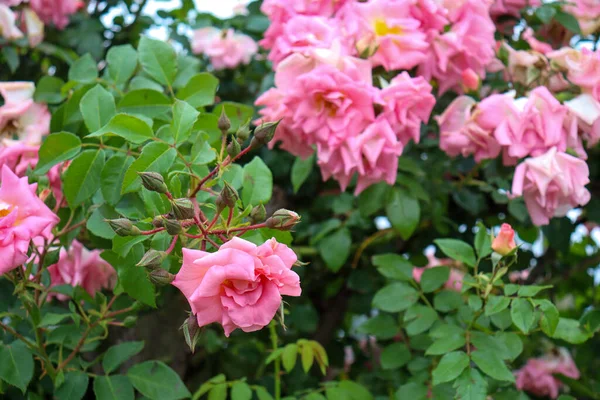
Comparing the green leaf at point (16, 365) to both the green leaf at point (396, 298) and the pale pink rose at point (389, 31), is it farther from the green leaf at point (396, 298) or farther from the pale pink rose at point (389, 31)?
the pale pink rose at point (389, 31)

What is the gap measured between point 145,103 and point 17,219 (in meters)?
0.29

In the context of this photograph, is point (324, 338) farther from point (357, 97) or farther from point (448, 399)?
point (357, 97)

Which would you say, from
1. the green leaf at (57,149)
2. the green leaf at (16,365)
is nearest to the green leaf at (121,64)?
the green leaf at (57,149)

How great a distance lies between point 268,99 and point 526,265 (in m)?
0.62

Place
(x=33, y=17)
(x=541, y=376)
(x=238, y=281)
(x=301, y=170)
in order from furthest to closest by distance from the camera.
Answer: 1. (x=541, y=376)
2. (x=33, y=17)
3. (x=301, y=170)
4. (x=238, y=281)

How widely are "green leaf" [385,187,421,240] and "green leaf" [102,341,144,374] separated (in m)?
0.47

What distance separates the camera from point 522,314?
95 centimetres

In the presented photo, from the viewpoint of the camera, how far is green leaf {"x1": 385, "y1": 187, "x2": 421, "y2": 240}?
4.08 ft

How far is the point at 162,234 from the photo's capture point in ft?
2.70

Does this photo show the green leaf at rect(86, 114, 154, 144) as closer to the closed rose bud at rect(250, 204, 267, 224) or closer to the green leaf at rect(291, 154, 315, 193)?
the closed rose bud at rect(250, 204, 267, 224)

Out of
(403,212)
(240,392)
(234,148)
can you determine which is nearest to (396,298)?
(403,212)

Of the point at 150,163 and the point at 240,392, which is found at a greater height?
the point at 150,163

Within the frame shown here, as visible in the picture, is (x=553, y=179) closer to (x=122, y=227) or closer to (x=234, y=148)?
(x=234, y=148)

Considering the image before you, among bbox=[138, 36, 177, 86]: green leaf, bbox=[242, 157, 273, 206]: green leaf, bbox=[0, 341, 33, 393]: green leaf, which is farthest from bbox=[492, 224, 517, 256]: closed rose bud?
bbox=[0, 341, 33, 393]: green leaf
